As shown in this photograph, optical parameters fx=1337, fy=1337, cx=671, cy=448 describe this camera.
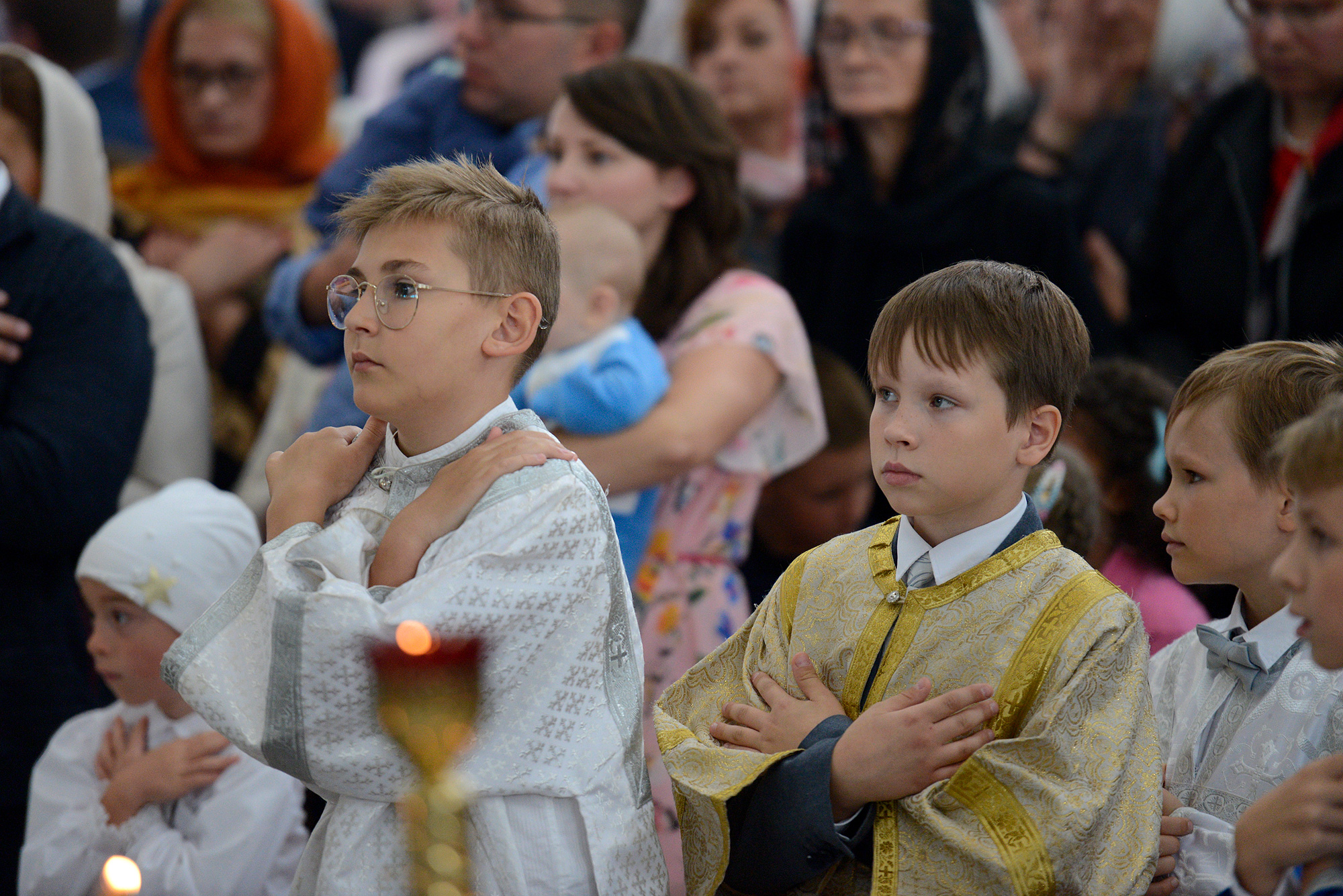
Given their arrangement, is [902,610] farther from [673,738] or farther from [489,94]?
[489,94]

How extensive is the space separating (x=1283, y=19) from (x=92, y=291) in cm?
306

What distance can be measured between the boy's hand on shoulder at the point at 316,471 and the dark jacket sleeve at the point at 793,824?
0.75 meters

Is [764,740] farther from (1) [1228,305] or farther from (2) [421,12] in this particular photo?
(2) [421,12]

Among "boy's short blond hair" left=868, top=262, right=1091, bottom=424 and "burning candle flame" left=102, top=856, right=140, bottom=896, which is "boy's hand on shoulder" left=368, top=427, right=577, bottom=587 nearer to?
"boy's short blond hair" left=868, top=262, right=1091, bottom=424

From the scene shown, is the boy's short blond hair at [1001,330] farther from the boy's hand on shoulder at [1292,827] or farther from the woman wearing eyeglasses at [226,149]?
the woman wearing eyeglasses at [226,149]

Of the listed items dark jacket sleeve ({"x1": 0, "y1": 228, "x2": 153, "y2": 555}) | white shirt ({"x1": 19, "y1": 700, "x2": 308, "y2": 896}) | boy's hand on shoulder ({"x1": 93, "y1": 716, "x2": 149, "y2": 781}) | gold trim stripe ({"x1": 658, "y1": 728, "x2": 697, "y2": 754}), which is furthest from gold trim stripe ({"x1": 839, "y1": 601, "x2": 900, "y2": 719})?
dark jacket sleeve ({"x1": 0, "y1": 228, "x2": 153, "y2": 555})

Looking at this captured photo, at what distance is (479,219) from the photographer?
76.7 inches

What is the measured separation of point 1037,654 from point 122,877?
1.66 m

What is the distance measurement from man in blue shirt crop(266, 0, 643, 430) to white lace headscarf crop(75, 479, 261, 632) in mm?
1143

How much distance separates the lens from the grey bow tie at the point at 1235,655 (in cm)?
199

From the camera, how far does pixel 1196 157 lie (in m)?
3.98

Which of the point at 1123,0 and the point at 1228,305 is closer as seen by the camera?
the point at 1228,305

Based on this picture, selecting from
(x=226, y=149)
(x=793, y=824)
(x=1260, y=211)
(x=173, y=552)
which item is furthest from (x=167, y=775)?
(x=1260, y=211)

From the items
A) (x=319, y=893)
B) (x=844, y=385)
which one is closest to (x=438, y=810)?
(x=319, y=893)
